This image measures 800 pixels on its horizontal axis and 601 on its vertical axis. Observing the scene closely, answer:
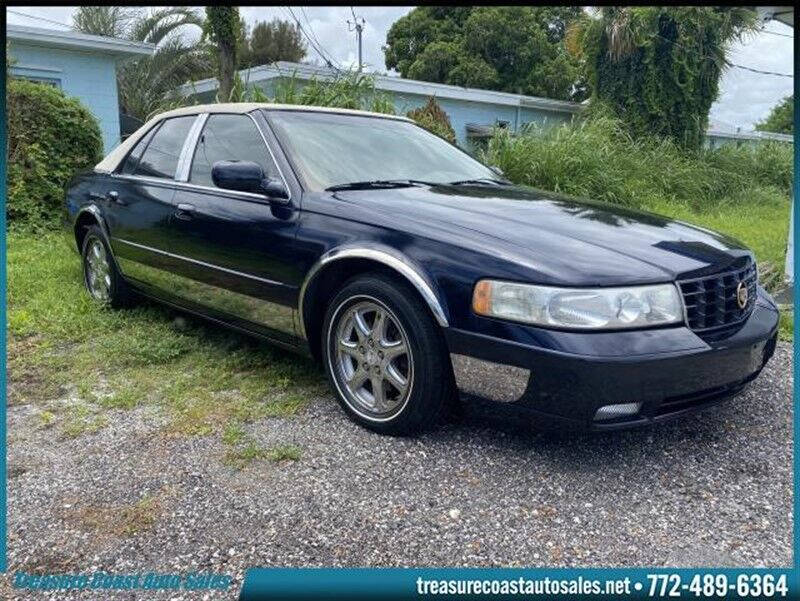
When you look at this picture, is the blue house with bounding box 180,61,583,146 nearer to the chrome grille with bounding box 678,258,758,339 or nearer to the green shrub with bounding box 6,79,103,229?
the green shrub with bounding box 6,79,103,229

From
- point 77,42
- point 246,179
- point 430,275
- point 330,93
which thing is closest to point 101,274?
point 246,179

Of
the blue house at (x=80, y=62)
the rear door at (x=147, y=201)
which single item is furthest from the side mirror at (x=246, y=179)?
the blue house at (x=80, y=62)

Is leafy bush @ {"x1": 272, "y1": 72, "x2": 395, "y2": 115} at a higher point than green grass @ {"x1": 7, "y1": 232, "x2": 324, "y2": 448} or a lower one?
higher

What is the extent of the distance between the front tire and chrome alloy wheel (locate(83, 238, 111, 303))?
2452mm

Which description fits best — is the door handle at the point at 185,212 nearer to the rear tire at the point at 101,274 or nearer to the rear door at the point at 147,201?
the rear door at the point at 147,201

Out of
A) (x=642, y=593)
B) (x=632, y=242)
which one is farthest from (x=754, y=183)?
(x=642, y=593)

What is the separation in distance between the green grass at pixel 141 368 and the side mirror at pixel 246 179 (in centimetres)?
102

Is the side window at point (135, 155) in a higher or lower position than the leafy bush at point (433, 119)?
lower

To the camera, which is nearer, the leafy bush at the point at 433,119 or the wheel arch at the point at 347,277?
the wheel arch at the point at 347,277

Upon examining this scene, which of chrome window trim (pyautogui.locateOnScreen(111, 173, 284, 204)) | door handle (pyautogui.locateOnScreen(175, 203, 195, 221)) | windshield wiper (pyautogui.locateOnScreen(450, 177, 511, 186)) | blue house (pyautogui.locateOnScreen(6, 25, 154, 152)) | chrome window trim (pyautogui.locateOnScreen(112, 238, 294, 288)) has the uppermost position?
blue house (pyautogui.locateOnScreen(6, 25, 154, 152))

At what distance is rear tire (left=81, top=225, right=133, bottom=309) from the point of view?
15.7 feet

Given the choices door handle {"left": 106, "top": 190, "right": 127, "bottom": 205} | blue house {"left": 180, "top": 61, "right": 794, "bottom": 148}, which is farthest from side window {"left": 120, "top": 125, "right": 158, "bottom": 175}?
blue house {"left": 180, "top": 61, "right": 794, "bottom": 148}

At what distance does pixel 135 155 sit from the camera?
4.71m

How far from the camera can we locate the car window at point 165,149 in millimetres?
4309
